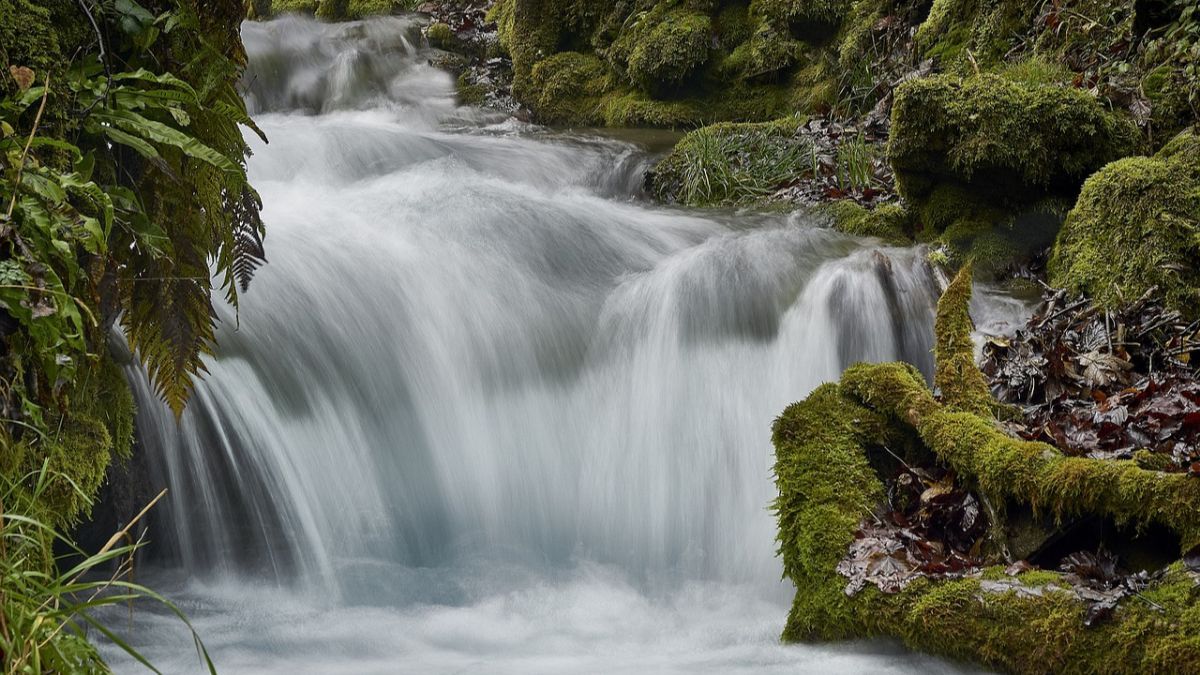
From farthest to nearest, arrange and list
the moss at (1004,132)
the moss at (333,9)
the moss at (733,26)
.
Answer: the moss at (333,9), the moss at (733,26), the moss at (1004,132)

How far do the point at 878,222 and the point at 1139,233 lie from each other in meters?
2.04

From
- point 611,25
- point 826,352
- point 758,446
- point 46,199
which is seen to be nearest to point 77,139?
point 46,199

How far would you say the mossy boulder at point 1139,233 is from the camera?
500 centimetres

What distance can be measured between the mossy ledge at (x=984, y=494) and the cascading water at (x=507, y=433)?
0.19 m

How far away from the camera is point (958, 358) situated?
457 cm

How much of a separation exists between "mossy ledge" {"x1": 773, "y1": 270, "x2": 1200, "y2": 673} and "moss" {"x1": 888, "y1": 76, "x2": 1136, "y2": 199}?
2.14 metres

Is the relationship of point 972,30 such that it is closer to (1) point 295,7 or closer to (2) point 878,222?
(2) point 878,222

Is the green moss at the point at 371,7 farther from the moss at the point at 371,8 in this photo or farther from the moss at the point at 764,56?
the moss at the point at 764,56

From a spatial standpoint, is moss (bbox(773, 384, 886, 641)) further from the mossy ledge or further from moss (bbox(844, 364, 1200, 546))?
moss (bbox(844, 364, 1200, 546))

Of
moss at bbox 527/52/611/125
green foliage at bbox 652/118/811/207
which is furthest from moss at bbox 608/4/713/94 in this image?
green foliage at bbox 652/118/811/207

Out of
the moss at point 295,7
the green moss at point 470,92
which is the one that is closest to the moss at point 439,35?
the green moss at point 470,92

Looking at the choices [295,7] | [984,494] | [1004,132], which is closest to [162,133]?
[984,494]

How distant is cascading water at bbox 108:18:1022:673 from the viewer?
4125 millimetres

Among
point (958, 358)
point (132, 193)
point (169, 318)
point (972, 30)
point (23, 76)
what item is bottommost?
point (958, 358)
